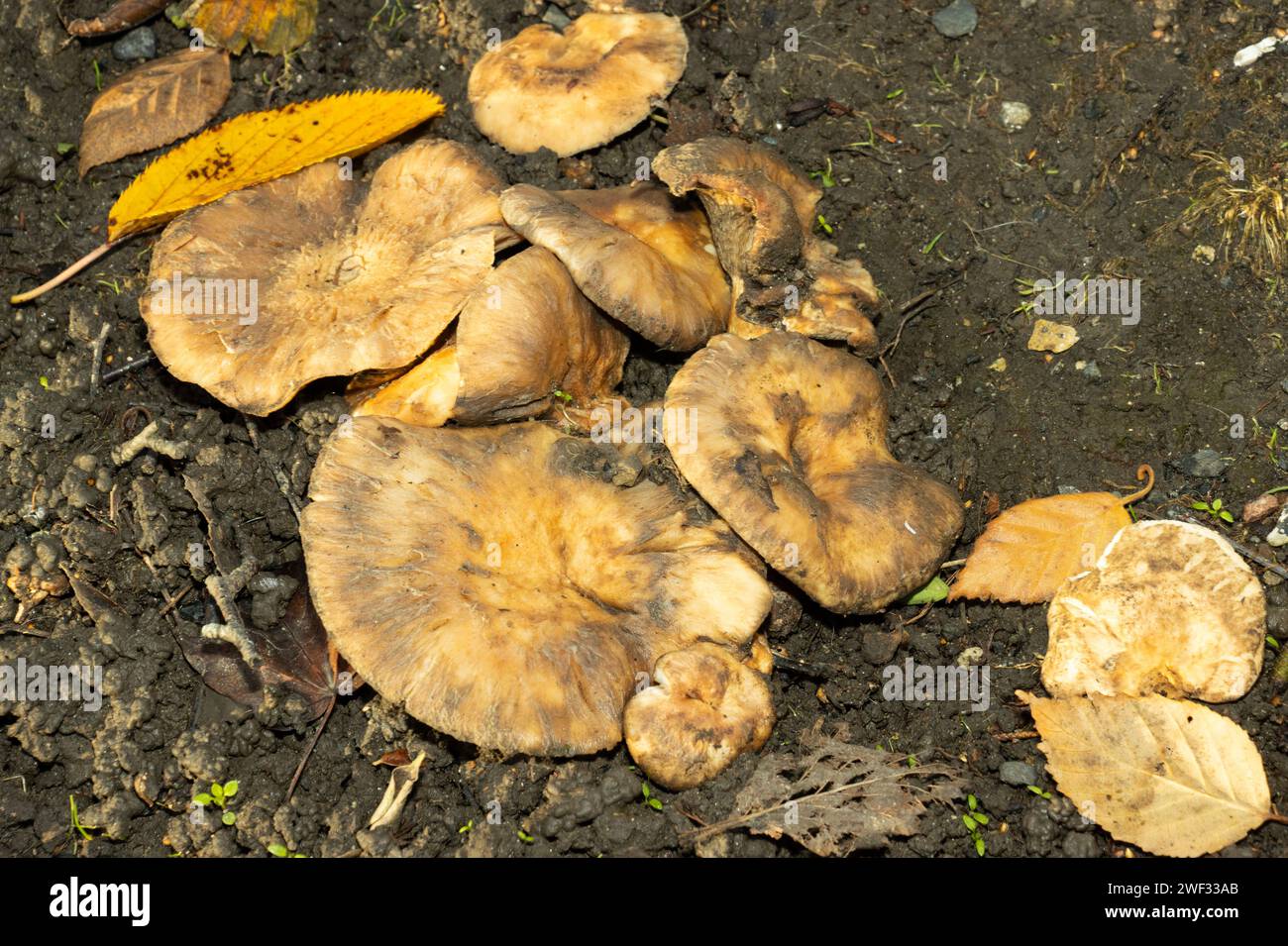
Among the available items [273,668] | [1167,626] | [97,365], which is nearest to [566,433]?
[273,668]

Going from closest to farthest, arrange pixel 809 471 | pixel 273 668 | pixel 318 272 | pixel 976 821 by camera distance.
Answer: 1. pixel 976 821
2. pixel 273 668
3. pixel 809 471
4. pixel 318 272

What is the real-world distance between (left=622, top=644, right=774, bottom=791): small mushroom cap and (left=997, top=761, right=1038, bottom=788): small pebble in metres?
1.00

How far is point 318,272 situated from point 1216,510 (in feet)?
13.4

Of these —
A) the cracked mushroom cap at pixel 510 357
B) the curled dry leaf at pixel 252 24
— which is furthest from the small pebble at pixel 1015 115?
the curled dry leaf at pixel 252 24

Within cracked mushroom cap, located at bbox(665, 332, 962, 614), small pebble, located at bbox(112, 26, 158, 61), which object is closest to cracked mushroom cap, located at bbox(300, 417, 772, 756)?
cracked mushroom cap, located at bbox(665, 332, 962, 614)

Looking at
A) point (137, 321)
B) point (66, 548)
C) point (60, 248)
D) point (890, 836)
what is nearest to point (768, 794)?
point (890, 836)

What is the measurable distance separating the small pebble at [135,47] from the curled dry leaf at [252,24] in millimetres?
262

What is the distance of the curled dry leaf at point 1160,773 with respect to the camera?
13.6 feet

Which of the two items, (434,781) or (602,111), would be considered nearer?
(434,781)

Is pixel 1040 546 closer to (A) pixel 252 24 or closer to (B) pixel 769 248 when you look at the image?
(B) pixel 769 248

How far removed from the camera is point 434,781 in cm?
448

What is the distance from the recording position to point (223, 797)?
4426 mm

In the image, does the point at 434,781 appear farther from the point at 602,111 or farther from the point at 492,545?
the point at 602,111

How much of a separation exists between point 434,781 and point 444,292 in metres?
1.99
